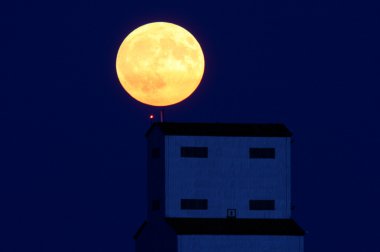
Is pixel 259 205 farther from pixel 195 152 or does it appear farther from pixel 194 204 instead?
pixel 195 152

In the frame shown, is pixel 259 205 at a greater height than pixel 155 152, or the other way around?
pixel 155 152

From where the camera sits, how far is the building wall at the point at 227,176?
322 feet

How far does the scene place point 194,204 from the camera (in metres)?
98.3

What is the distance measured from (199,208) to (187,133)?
5.12m

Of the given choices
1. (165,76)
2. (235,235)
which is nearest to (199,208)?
(235,235)

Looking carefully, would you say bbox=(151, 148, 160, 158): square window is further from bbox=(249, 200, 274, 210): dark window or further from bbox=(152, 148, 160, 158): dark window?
bbox=(249, 200, 274, 210): dark window

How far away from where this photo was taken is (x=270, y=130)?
99812 mm

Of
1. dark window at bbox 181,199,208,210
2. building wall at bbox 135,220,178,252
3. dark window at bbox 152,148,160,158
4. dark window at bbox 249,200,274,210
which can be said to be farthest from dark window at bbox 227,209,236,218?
Answer: dark window at bbox 152,148,160,158

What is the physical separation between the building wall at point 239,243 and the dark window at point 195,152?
19.0ft

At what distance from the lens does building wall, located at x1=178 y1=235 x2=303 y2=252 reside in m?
95.5

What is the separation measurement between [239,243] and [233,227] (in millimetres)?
1710

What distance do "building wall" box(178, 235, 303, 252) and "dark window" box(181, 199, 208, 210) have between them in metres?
2.98

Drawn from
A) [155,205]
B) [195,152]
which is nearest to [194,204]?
[195,152]

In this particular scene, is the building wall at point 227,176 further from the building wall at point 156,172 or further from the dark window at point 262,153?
the building wall at point 156,172
